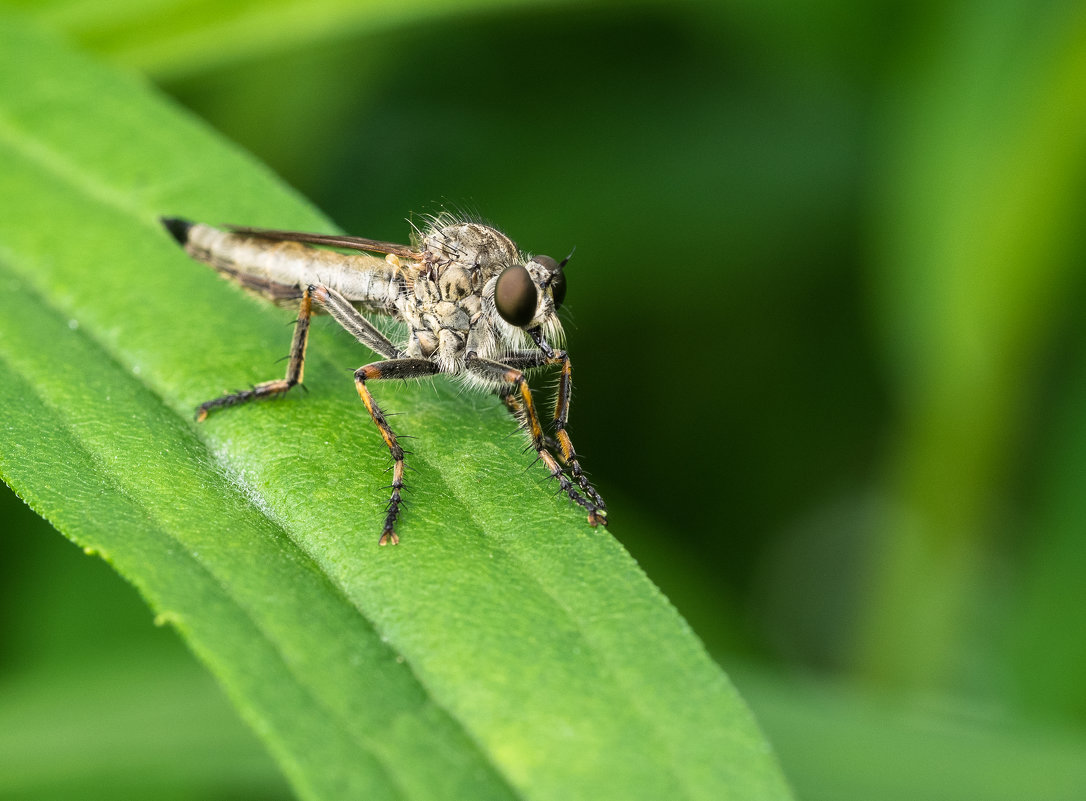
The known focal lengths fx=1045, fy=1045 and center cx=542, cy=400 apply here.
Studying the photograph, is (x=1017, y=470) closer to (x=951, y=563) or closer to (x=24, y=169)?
(x=951, y=563)

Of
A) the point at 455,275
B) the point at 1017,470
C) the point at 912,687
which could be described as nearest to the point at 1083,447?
the point at 1017,470

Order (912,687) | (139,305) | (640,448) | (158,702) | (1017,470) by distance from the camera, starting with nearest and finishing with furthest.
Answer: (139,305), (158,702), (912,687), (1017,470), (640,448)

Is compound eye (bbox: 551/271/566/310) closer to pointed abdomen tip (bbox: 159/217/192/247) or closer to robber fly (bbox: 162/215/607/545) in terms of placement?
robber fly (bbox: 162/215/607/545)

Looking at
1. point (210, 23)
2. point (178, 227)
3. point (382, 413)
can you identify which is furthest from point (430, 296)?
point (210, 23)

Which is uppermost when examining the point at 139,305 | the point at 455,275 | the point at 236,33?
the point at 236,33

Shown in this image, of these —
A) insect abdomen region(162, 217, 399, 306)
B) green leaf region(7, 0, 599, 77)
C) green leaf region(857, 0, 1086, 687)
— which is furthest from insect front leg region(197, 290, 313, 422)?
green leaf region(857, 0, 1086, 687)

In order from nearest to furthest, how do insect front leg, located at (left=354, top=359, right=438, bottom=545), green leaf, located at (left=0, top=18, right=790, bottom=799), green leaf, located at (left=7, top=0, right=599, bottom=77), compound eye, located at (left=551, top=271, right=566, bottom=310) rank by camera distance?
1. green leaf, located at (left=0, top=18, right=790, bottom=799)
2. insect front leg, located at (left=354, top=359, right=438, bottom=545)
3. compound eye, located at (left=551, top=271, right=566, bottom=310)
4. green leaf, located at (left=7, top=0, right=599, bottom=77)

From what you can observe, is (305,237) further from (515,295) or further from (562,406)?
(562,406)

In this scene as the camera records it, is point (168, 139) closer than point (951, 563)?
Yes
